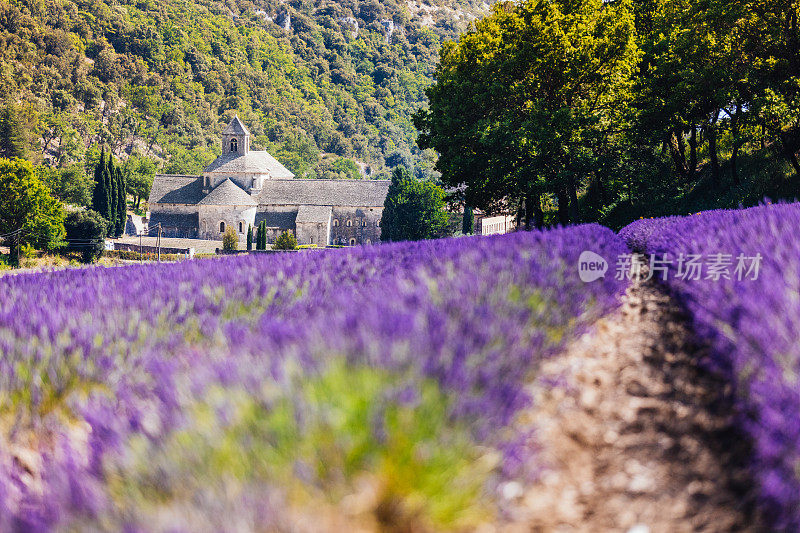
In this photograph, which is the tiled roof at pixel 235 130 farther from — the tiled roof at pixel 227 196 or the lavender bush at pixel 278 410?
the lavender bush at pixel 278 410

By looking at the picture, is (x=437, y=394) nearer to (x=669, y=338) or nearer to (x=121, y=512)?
(x=121, y=512)

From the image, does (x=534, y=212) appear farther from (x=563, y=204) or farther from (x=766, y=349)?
(x=766, y=349)

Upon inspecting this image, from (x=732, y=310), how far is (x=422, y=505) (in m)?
2.45

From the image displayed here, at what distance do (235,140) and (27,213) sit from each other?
147 ft

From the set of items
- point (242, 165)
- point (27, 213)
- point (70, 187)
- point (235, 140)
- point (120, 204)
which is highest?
point (235, 140)

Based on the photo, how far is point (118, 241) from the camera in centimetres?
7588

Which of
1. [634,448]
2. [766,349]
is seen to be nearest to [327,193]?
[634,448]

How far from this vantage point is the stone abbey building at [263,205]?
8694 cm

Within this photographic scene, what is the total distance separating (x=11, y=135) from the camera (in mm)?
104562

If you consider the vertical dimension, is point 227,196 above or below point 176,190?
below

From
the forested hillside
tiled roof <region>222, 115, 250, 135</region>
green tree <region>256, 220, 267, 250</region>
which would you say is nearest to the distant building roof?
tiled roof <region>222, 115, 250, 135</region>

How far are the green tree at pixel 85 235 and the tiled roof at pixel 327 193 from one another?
3053cm

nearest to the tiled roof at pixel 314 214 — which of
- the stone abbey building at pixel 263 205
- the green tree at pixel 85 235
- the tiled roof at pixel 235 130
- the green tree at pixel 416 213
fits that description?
the stone abbey building at pixel 263 205

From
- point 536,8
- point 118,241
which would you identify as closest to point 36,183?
point 118,241
